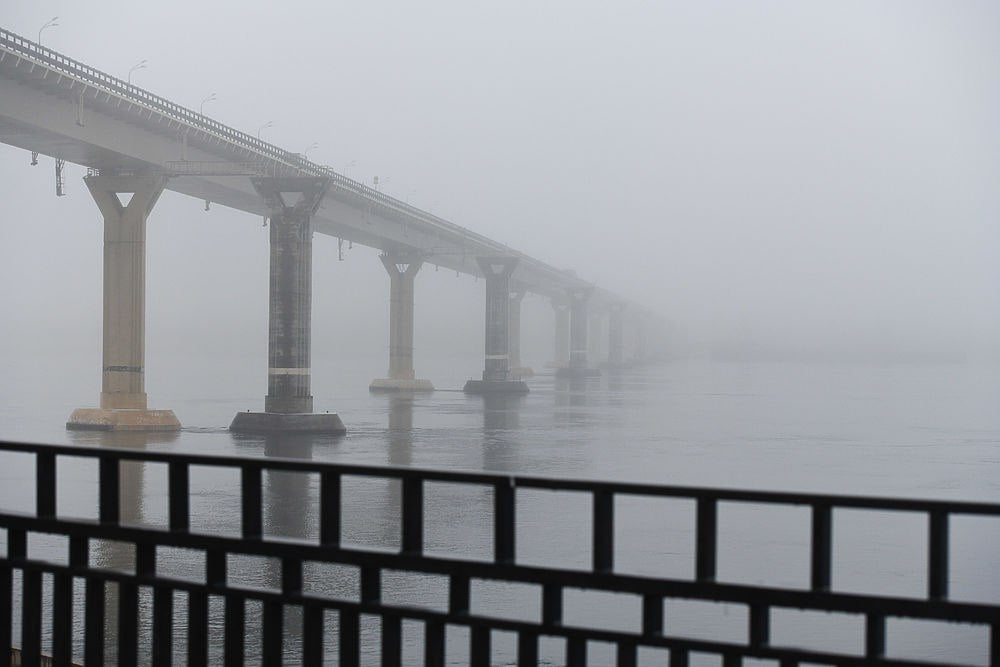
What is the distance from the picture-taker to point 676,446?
57344 mm

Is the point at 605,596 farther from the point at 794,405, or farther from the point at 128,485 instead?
the point at 794,405

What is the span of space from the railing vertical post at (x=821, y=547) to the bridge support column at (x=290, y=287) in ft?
196

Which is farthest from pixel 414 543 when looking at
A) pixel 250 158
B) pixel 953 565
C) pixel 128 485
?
pixel 250 158

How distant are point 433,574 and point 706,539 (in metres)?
1.61

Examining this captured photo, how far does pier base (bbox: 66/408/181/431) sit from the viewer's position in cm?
6016

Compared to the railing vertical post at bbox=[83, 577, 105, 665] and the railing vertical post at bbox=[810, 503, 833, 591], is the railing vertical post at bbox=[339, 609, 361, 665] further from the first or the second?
the railing vertical post at bbox=[810, 503, 833, 591]

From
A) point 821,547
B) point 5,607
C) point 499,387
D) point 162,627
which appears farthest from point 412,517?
point 499,387

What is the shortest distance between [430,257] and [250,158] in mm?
55513

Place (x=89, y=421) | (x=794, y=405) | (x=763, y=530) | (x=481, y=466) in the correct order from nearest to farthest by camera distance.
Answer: (x=763, y=530), (x=481, y=466), (x=89, y=421), (x=794, y=405)

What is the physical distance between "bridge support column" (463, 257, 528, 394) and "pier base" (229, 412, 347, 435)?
54.4 metres

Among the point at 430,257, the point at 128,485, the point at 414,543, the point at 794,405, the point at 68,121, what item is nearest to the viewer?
the point at 414,543

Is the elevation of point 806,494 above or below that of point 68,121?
below

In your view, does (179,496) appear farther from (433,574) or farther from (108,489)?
(433,574)

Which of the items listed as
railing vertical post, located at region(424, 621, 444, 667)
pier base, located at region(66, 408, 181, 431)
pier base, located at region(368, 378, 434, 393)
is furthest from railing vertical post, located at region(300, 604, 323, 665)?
pier base, located at region(368, 378, 434, 393)
